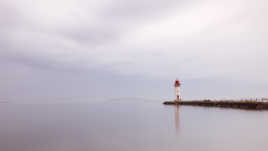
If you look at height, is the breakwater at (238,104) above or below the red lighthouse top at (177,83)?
below

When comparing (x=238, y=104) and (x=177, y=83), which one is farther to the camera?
(x=177, y=83)

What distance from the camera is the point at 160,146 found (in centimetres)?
1189

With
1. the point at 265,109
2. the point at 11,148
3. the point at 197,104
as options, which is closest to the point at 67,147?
the point at 11,148

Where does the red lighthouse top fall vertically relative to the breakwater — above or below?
above

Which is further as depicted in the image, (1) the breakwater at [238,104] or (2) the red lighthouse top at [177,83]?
(2) the red lighthouse top at [177,83]

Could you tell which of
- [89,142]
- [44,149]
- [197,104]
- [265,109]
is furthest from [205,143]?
[197,104]

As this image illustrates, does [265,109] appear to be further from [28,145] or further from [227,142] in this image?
[28,145]

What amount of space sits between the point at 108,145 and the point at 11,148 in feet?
20.7

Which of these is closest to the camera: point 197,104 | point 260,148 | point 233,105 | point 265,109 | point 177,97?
point 260,148

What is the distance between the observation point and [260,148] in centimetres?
1089

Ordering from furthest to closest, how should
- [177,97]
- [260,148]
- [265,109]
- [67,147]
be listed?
1. [177,97]
2. [265,109]
3. [67,147]
4. [260,148]

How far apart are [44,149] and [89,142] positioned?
9.52 ft

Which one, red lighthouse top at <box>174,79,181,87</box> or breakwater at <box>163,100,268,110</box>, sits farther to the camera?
red lighthouse top at <box>174,79,181,87</box>

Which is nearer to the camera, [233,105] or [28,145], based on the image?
[28,145]
